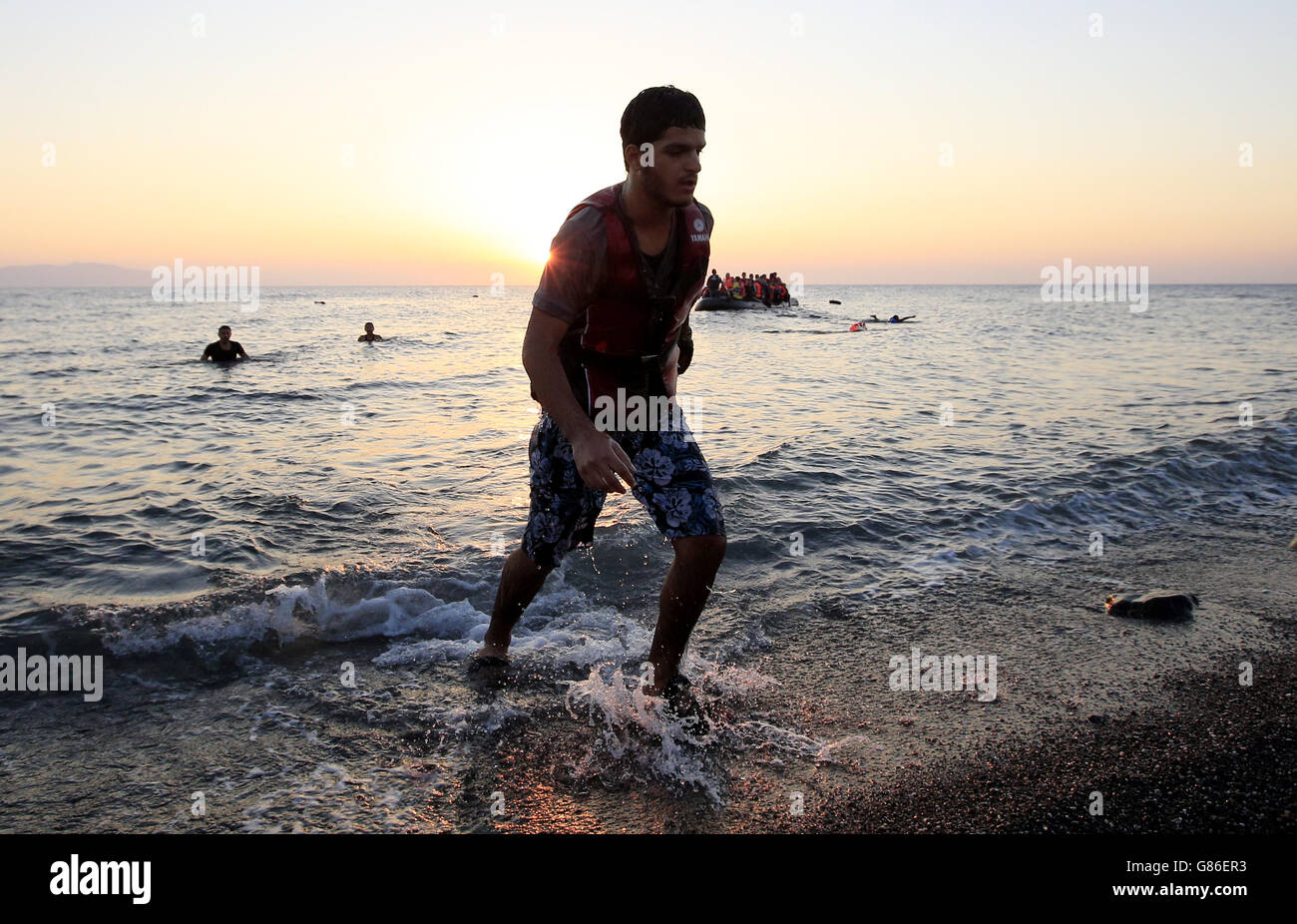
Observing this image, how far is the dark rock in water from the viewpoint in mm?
4539

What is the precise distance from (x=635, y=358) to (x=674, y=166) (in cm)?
71

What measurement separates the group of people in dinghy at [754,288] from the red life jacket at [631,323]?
4494 centimetres

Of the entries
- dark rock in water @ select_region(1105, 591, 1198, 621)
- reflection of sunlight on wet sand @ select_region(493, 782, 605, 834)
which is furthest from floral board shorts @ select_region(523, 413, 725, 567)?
dark rock in water @ select_region(1105, 591, 1198, 621)

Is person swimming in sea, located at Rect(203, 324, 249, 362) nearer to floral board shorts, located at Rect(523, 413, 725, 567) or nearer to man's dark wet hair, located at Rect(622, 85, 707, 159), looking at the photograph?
floral board shorts, located at Rect(523, 413, 725, 567)

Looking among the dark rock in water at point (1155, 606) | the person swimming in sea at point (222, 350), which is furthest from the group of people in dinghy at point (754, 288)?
the dark rock in water at point (1155, 606)

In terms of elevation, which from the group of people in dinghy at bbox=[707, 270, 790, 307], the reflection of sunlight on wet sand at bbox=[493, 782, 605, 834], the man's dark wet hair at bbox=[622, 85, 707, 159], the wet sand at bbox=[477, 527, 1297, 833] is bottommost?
the reflection of sunlight on wet sand at bbox=[493, 782, 605, 834]

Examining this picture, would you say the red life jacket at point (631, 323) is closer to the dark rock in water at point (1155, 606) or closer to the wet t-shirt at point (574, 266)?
the wet t-shirt at point (574, 266)

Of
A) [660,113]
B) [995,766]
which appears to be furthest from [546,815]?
[660,113]

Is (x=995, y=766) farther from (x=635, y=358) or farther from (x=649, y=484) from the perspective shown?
(x=635, y=358)

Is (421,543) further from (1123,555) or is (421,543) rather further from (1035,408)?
(1035,408)

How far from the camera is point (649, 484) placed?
3.14 meters

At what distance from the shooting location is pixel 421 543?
19.2 feet

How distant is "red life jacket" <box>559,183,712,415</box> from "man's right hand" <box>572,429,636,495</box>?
17.0 inches

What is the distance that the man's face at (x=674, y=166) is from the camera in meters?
2.81
